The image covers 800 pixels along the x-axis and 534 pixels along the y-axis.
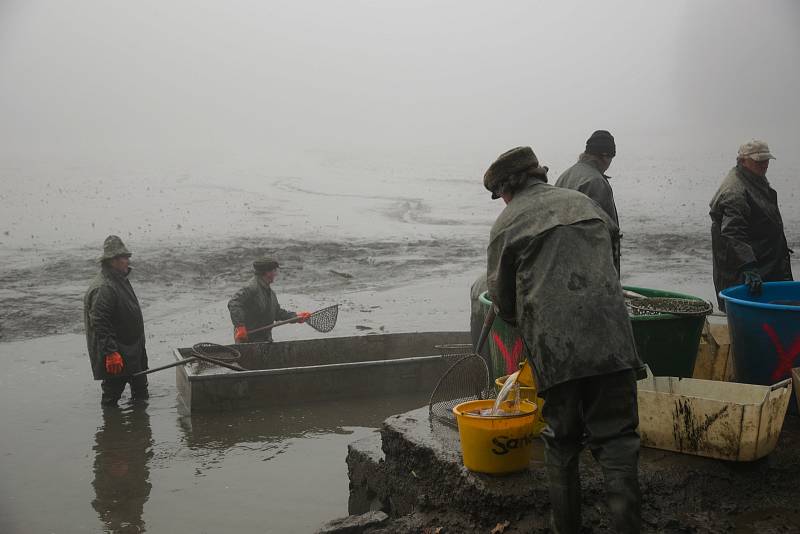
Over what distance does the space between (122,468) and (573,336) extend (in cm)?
441

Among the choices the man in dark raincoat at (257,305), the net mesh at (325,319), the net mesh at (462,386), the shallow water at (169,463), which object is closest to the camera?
the net mesh at (462,386)

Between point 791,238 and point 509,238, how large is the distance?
1689 centimetres

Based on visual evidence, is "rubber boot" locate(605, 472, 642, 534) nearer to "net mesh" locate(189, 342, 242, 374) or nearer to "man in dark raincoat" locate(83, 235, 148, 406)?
"net mesh" locate(189, 342, 242, 374)

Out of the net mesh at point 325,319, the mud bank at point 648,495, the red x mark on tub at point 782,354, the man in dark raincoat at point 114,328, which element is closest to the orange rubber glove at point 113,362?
the man in dark raincoat at point 114,328

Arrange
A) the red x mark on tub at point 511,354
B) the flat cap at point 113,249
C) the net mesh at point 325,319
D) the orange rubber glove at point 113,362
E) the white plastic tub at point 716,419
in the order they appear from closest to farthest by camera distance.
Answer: the white plastic tub at point 716,419
the red x mark on tub at point 511,354
the orange rubber glove at point 113,362
the flat cap at point 113,249
the net mesh at point 325,319

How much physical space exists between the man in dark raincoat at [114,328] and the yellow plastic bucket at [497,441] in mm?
4724

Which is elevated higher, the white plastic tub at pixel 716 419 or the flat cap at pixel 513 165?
the flat cap at pixel 513 165

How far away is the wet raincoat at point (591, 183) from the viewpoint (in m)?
5.39

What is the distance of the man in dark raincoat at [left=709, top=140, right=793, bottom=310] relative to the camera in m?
5.49

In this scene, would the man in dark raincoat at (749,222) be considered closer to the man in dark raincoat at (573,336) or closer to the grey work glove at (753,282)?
the grey work glove at (753,282)

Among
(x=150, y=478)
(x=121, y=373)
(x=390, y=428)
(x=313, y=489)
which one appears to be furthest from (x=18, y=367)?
(x=390, y=428)

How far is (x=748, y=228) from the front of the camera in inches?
222

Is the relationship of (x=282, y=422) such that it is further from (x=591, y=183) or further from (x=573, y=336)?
(x=573, y=336)

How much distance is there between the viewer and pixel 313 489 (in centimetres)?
550
